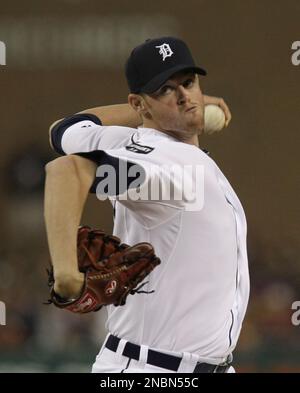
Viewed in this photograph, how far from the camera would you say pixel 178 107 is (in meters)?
2.12

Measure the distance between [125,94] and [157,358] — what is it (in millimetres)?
3863

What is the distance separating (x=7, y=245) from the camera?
586cm

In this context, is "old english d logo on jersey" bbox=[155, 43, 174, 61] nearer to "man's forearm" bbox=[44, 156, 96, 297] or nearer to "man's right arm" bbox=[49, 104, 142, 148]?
"man's right arm" bbox=[49, 104, 142, 148]

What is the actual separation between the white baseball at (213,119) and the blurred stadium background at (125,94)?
10.6 feet

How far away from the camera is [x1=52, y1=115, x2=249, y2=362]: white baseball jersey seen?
6.45ft

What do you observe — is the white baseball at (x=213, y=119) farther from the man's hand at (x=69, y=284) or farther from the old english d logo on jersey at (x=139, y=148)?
the man's hand at (x=69, y=284)

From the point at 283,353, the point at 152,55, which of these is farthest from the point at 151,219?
the point at 283,353

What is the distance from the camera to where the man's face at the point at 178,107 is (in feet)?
6.95

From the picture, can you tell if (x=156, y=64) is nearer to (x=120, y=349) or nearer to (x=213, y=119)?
(x=213, y=119)

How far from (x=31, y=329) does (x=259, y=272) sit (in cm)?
144

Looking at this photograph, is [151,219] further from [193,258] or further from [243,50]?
[243,50]

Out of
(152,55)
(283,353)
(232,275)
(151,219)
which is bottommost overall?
(283,353)

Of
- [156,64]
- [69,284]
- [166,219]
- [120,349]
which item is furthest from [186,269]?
[156,64]

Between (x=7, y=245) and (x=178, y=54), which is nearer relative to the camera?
(x=178, y=54)
